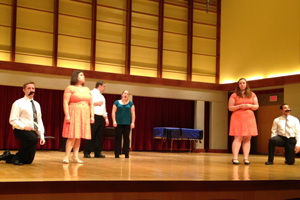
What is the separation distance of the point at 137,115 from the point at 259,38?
15.1ft

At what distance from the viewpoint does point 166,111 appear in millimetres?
13055

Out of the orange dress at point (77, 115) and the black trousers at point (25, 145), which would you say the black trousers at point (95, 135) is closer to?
the orange dress at point (77, 115)

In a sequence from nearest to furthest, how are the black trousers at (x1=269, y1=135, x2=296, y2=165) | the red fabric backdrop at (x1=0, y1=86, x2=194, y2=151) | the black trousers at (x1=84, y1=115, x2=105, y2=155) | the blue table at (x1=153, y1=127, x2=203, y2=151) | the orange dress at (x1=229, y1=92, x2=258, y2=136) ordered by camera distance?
1. the orange dress at (x1=229, y1=92, x2=258, y2=136)
2. the black trousers at (x1=269, y1=135, x2=296, y2=165)
3. the black trousers at (x1=84, y1=115, x2=105, y2=155)
4. the red fabric backdrop at (x1=0, y1=86, x2=194, y2=151)
5. the blue table at (x1=153, y1=127, x2=203, y2=151)

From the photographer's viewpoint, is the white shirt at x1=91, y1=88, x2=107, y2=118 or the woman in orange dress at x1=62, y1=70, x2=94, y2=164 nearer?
the woman in orange dress at x1=62, y1=70, x2=94, y2=164

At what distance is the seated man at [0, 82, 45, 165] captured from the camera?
4.55m

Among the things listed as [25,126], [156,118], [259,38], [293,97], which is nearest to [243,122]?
[25,126]

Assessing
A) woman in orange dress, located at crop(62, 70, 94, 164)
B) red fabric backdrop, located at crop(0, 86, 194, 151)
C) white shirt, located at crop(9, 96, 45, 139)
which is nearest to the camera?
white shirt, located at crop(9, 96, 45, 139)

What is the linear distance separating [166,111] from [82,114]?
8.27 m

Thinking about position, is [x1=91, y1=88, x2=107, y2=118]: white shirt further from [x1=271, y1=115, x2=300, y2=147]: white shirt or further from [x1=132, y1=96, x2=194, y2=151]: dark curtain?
[x1=132, y1=96, x2=194, y2=151]: dark curtain

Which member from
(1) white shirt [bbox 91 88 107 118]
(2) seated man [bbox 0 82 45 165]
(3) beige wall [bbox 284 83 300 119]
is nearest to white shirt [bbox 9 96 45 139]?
(2) seated man [bbox 0 82 45 165]

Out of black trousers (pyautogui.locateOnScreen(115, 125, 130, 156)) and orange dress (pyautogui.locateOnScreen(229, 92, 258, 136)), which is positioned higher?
orange dress (pyautogui.locateOnScreen(229, 92, 258, 136))

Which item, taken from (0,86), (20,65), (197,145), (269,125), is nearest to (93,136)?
(20,65)

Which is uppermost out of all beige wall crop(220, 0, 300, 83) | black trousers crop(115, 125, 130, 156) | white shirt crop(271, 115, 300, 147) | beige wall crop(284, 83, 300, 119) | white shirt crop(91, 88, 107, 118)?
beige wall crop(220, 0, 300, 83)

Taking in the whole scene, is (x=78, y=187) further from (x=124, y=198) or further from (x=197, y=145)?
(x=197, y=145)
